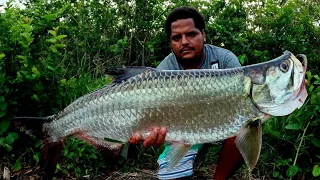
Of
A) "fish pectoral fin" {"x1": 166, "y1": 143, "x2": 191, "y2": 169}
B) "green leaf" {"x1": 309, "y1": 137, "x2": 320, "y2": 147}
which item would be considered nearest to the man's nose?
"fish pectoral fin" {"x1": 166, "y1": 143, "x2": 191, "y2": 169}

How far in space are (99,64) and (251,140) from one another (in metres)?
3.29

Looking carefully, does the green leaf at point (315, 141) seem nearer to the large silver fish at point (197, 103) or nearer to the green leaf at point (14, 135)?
the large silver fish at point (197, 103)

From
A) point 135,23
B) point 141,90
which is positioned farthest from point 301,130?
point 135,23

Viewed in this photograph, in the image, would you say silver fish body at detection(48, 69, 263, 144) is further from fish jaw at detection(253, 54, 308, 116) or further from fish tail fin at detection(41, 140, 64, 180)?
fish tail fin at detection(41, 140, 64, 180)

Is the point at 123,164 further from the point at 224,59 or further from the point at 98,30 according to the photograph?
the point at 98,30

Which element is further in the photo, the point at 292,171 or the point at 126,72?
the point at 292,171

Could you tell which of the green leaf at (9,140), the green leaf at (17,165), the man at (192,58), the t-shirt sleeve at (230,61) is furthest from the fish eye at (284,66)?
the green leaf at (17,165)

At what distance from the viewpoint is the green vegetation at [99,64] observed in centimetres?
405

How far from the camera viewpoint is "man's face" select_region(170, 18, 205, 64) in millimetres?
3604

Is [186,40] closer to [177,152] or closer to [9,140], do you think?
[177,152]

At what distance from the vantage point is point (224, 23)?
5957 millimetres

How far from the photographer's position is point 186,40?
11.8ft

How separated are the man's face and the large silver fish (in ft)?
2.94

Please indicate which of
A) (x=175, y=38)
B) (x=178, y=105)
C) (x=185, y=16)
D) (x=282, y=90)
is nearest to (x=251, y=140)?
(x=282, y=90)
